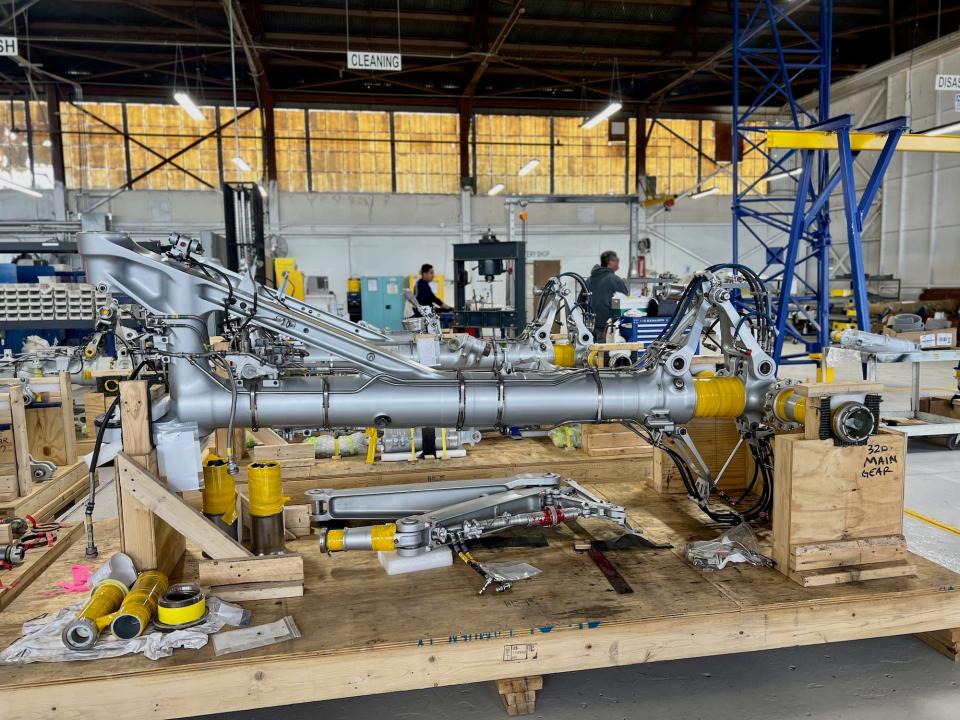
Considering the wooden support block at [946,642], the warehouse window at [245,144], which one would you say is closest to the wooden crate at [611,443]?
the wooden support block at [946,642]

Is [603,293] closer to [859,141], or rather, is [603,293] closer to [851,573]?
[859,141]

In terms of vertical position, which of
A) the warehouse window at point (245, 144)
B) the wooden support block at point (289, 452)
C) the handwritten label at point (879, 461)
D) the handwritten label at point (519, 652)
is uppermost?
the warehouse window at point (245, 144)

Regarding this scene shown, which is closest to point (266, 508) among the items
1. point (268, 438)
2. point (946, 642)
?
point (268, 438)

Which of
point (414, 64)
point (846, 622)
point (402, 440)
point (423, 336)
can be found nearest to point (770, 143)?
point (423, 336)

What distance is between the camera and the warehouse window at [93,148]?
1523 cm

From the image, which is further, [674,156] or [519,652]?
[674,156]

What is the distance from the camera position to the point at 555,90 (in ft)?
55.0

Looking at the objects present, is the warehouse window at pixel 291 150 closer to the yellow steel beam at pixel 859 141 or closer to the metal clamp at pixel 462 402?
the yellow steel beam at pixel 859 141

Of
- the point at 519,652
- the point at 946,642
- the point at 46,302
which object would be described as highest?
the point at 46,302

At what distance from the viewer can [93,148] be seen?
15.4 metres

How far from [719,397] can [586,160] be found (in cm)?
1571

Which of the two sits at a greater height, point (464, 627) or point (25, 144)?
point (25, 144)

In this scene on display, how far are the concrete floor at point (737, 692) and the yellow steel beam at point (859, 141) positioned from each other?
547cm

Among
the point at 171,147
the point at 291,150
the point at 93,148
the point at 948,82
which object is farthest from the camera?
the point at 291,150
